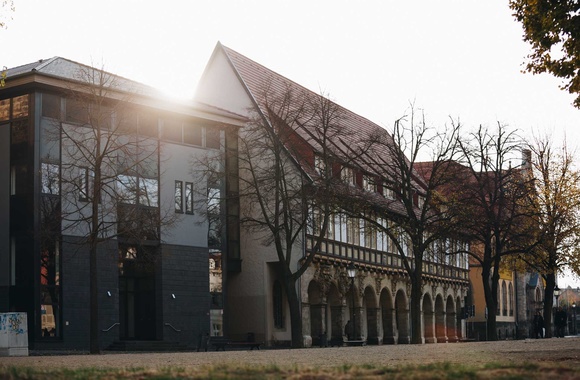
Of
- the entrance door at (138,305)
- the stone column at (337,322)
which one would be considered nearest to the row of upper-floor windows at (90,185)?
the entrance door at (138,305)

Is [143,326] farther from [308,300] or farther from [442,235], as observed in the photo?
[442,235]

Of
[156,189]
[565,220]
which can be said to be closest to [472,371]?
[156,189]

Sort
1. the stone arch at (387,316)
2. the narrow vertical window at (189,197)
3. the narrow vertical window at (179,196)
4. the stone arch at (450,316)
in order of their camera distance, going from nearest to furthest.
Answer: the narrow vertical window at (179,196)
the narrow vertical window at (189,197)
the stone arch at (387,316)
the stone arch at (450,316)

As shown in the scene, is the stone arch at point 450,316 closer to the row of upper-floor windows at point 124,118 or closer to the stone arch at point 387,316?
the stone arch at point 387,316

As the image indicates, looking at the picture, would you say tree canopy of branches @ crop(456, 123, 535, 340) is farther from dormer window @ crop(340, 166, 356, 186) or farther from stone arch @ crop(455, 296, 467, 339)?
stone arch @ crop(455, 296, 467, 339)

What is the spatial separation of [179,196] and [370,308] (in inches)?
730

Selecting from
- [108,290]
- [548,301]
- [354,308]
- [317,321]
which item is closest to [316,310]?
[317,321]

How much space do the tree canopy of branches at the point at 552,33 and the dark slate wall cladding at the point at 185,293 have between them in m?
29.5

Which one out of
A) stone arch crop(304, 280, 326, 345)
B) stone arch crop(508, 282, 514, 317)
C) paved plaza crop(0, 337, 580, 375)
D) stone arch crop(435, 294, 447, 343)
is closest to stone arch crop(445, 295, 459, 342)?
stone arch crop(435, 294, 447, 343)

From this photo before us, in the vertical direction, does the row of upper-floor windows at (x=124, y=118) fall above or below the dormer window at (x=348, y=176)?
above

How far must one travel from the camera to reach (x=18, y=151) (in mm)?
43281

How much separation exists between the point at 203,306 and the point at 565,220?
782 inches

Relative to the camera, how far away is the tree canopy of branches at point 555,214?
5516cm

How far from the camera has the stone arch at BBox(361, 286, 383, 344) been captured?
63.3 metres
